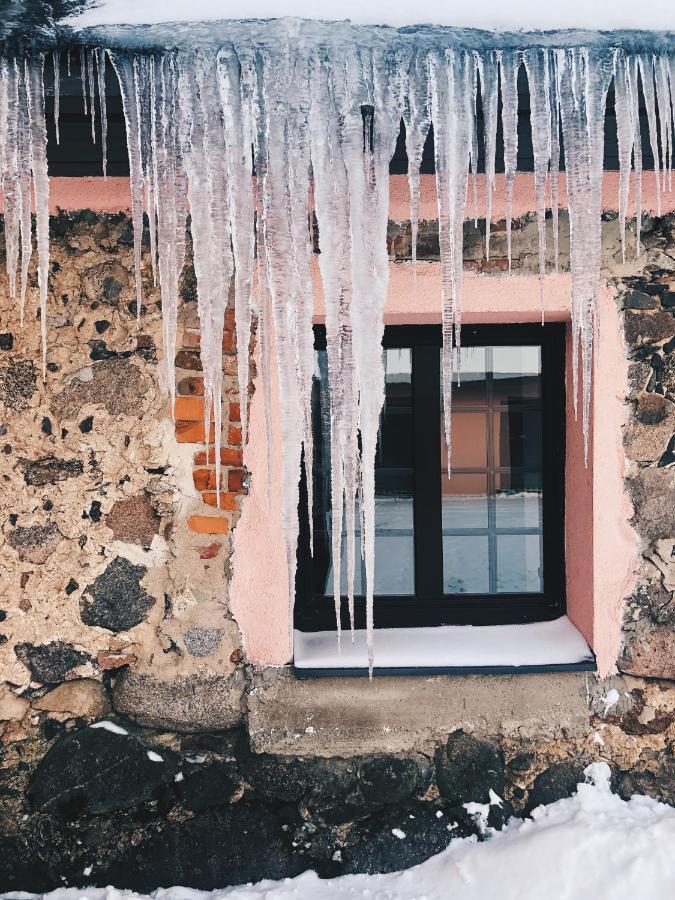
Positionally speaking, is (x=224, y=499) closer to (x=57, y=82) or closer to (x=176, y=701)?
(x=176, y=701)

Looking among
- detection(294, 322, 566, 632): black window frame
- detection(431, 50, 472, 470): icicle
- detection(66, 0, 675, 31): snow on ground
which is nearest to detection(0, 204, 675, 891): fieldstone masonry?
detection(294, 322, 566, 632): black window frame

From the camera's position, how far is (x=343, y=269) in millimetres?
1830

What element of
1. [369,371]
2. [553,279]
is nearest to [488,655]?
[369,371]

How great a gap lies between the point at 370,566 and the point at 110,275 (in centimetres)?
135

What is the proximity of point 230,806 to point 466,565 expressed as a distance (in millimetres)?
3836

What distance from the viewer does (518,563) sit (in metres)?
5.20

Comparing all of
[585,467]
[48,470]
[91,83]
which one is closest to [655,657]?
[585,467]

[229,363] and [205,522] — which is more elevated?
[229,363]

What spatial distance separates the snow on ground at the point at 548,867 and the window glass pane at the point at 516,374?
1.44 metres

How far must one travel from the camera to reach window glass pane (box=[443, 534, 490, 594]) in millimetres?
4887

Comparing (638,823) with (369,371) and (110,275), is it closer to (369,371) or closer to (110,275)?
(369,371)

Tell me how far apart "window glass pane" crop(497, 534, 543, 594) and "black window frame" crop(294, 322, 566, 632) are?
2.05 m

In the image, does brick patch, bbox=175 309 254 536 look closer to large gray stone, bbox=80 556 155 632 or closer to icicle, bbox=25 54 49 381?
large gray stone, bbox=80 556 155 632

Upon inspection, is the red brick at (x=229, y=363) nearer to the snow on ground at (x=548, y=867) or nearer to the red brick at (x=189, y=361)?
the red brick at (x=189, y=361)
